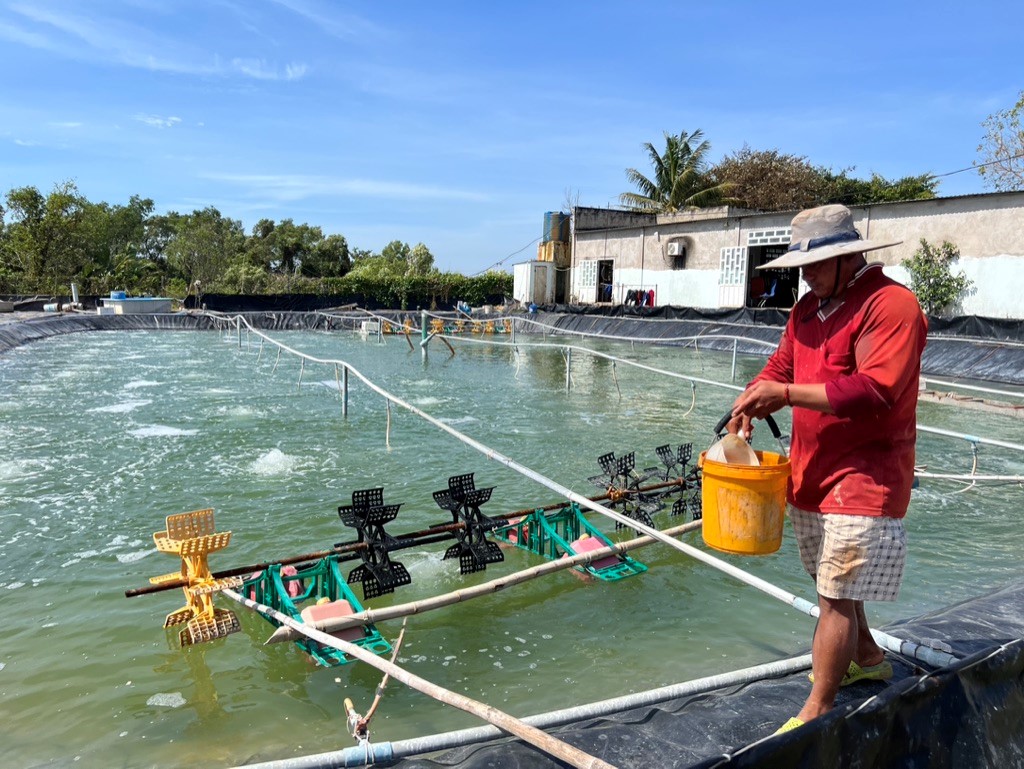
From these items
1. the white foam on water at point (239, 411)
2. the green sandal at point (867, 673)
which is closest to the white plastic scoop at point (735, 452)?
the green sandal at point (867, 673)

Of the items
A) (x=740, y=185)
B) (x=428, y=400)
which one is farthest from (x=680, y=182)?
(x=428, y=400)

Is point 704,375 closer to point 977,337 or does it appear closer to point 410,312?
point 977,337

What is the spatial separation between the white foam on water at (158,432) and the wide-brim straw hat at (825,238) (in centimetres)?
1105

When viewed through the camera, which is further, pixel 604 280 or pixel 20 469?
pixel 604 280

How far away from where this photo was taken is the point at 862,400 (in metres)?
2.21

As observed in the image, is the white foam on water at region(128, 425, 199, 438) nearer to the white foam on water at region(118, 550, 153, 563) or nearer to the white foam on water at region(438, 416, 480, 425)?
the white foam on water at region(438, 416, 480, 425)

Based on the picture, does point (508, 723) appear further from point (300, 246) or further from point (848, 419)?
point (300, 246)

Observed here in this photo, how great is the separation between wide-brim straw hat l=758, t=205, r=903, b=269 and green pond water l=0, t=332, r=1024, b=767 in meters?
2.99

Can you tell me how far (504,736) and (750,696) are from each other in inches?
42.4

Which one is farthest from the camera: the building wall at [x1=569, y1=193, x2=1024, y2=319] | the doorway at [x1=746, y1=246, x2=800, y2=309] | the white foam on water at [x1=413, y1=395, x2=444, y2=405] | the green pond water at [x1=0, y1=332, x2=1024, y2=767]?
the doorway at [x1=746, y1=246, x2=800, y2=309]

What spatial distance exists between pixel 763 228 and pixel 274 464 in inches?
901

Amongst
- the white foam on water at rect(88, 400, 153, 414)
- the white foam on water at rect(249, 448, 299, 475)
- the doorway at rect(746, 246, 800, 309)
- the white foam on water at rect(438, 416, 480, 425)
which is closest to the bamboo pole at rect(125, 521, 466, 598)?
the white foam on water at rect(249, 448, 299, 475)

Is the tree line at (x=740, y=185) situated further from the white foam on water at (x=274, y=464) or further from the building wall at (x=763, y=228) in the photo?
the white foam on water at (x=274, y=464)

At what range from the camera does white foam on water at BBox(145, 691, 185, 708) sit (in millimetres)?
4270
